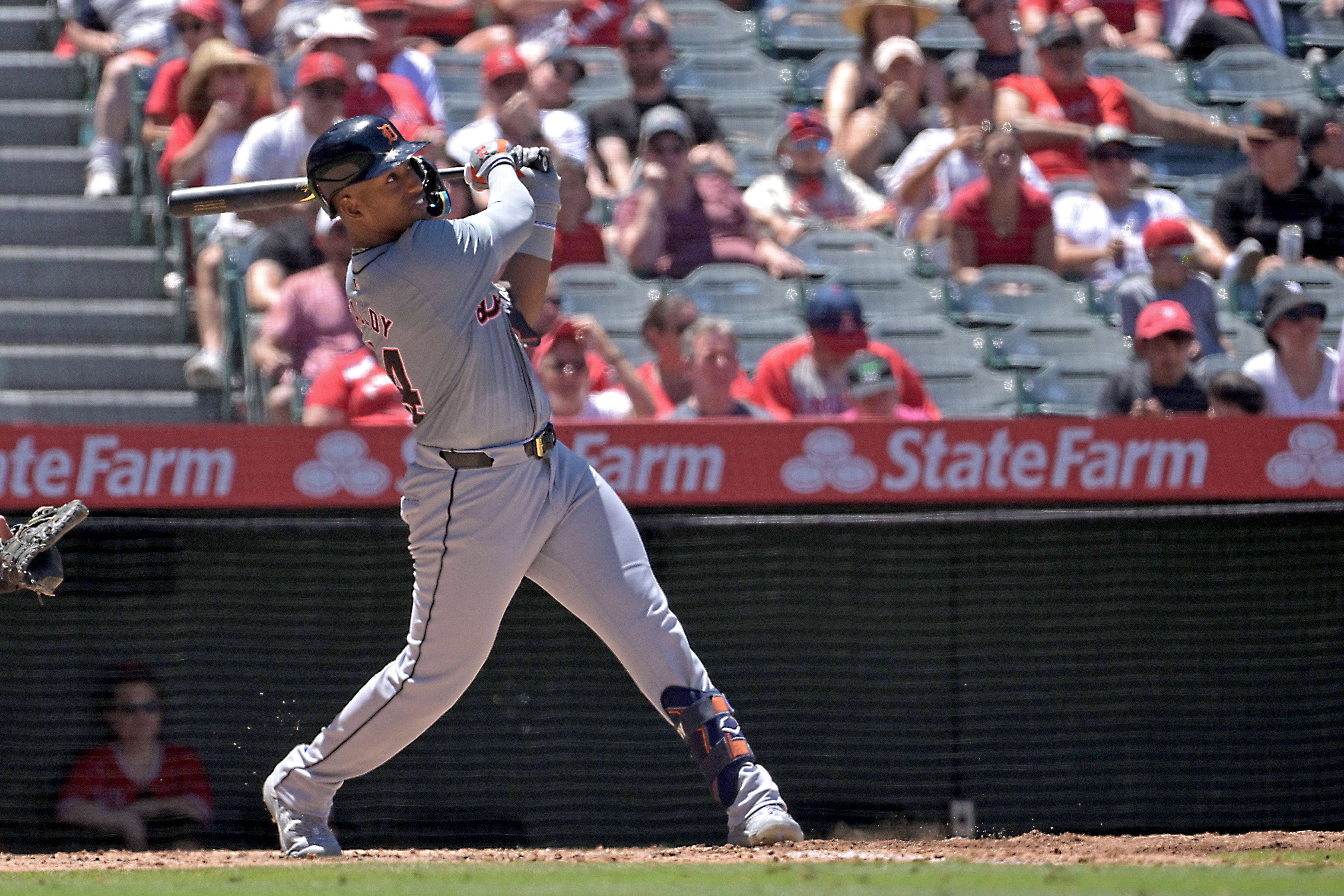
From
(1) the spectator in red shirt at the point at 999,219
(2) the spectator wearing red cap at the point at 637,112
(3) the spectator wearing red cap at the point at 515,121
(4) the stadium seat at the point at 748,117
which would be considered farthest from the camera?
(4) the stadium seat at the point at 748,117

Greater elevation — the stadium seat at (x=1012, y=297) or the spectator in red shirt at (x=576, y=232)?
the spectator in red shirt at (x=576, y=232)

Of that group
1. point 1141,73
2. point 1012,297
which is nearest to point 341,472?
point 1012,297

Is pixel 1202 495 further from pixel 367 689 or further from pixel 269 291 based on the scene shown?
pixel 269 291

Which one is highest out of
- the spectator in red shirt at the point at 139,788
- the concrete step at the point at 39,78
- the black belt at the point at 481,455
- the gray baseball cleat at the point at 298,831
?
the concrete step at the point at 39,78

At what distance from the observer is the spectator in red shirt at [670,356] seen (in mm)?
6285

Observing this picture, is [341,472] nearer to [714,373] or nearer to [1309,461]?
Answer: [714,373]

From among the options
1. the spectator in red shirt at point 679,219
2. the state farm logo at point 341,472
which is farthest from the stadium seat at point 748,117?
the state farm logo at point 341,472

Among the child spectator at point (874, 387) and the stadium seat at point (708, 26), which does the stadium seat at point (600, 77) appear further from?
the child spectator at point (874, 387)

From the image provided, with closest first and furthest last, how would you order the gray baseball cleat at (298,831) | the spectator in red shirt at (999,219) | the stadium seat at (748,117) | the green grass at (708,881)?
the green grass at (708,881), the gray baseball cleat at (298,831), the spectator in red shirt at (999,219), the stadium seat at (748,117)

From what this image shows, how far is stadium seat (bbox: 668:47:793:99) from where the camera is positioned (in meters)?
8.50

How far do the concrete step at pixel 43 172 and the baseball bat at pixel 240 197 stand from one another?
155 inches

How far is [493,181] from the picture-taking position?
3.76 metres

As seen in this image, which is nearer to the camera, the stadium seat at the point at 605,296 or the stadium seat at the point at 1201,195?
the stadium seat at the point at 605,296

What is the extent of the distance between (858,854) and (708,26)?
19.4 ft
